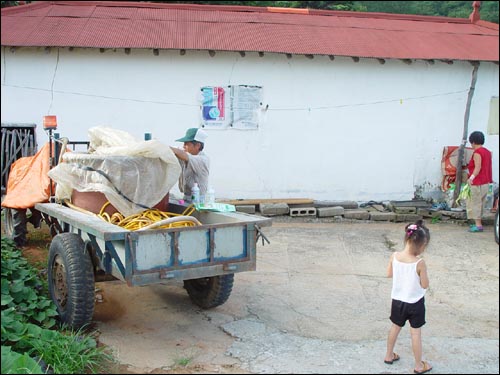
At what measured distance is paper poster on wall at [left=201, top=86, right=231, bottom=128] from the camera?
10484 mm

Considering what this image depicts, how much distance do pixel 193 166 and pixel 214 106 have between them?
15.2 ft

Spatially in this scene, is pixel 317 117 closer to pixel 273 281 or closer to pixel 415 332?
pixel 273 281

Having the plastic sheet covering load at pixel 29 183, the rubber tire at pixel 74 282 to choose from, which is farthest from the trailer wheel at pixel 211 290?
the plastic sheet covering load at pixel 29 183

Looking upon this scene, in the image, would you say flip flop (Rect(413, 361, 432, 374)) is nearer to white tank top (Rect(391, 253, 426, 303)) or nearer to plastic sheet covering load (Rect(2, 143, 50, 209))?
white tank top (Rect(391, 253, 426, 303))

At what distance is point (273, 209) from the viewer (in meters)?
10.5

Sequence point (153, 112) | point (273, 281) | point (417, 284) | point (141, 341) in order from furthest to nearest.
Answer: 1. point (153, 112)
2. point (273, 281)
3. point (141, 341)
4. point (417, 284)

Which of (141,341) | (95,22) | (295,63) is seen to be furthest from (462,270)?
(95,22)

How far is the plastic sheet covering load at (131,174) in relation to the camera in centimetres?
536

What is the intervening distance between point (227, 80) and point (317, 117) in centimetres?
185

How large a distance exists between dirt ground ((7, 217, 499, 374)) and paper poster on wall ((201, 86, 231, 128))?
3.24 meters

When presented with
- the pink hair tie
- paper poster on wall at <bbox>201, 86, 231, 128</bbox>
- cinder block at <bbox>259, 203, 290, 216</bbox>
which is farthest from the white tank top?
paper poster on wall at <bbox>201, 86, 231, 128</bbox>

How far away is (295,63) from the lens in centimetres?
1072

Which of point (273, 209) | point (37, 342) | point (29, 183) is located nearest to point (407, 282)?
point (37, 342)

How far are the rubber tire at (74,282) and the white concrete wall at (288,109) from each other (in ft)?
17.9
